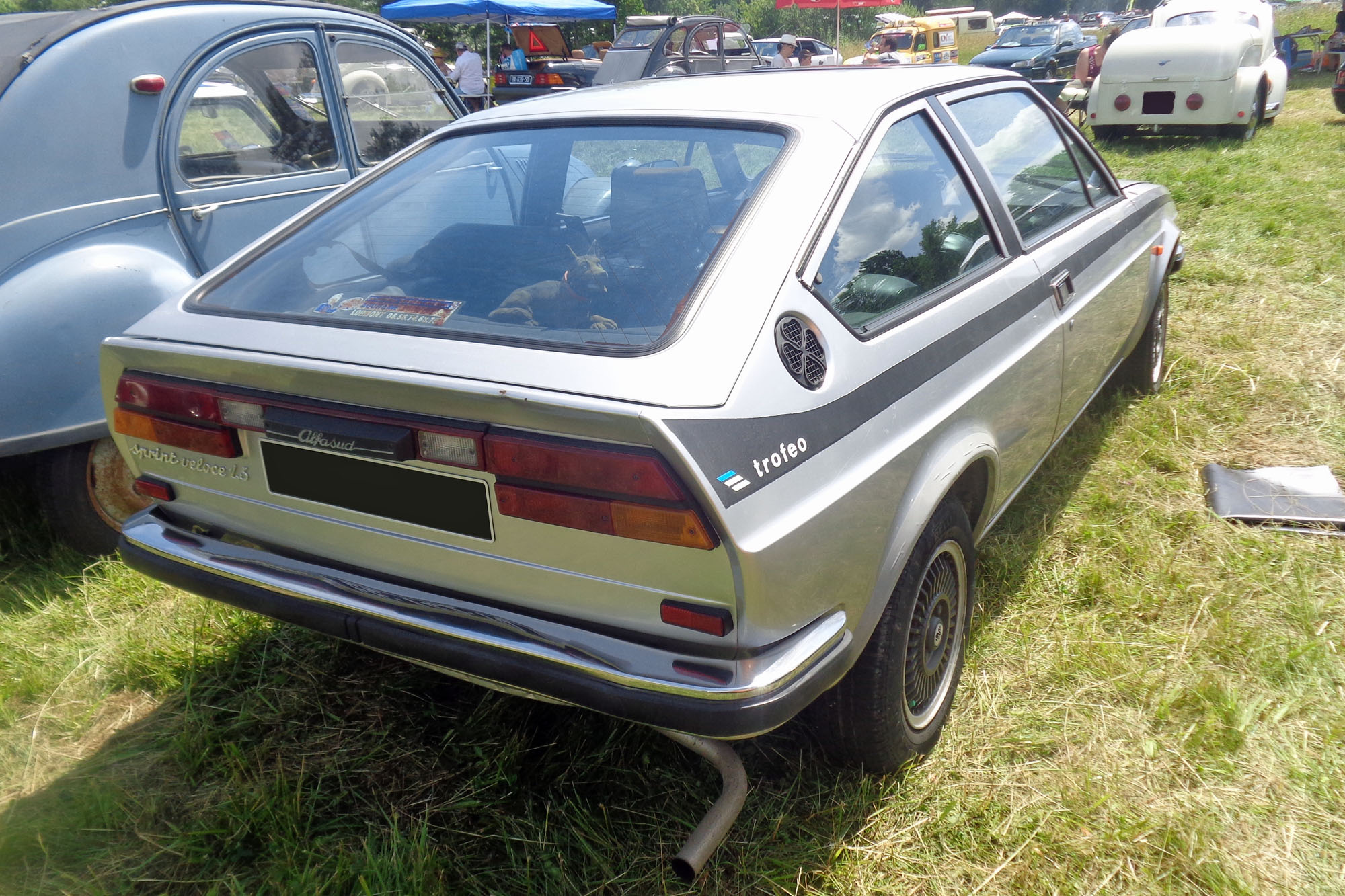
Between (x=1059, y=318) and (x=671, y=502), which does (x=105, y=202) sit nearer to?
(x=671, y=502)

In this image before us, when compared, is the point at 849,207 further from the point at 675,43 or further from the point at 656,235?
the point at 675,43

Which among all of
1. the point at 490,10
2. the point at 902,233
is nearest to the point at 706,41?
the point at 490,10

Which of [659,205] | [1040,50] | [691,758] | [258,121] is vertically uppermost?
[1040,50]

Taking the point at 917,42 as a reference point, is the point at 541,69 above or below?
below

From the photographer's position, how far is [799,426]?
174 cm

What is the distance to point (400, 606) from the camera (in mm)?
1910

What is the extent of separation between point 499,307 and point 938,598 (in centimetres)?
124

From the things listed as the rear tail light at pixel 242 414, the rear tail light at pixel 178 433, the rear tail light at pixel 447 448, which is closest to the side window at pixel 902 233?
the rear tail light at pixel 447 448

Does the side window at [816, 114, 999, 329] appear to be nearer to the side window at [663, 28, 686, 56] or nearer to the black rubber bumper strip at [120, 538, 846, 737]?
the black rubber bumper strip at [120, 538, 846, 737]

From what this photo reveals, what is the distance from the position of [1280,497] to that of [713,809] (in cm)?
271

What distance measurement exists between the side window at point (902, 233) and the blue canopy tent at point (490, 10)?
1275cm

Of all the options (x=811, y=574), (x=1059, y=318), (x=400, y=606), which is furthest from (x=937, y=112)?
(x=400, y=606)

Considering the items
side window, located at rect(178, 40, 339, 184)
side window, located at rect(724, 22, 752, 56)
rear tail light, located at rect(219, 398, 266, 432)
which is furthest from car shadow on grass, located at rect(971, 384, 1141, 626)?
side window, located at rect(724, 22, 752, 56)

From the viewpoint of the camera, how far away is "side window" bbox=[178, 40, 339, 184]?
141 inches
